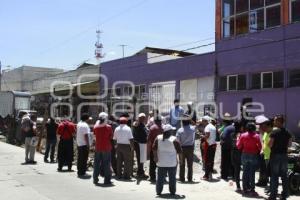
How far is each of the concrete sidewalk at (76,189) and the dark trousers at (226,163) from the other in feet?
1.45

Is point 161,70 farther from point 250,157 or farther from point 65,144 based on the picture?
point 250,157

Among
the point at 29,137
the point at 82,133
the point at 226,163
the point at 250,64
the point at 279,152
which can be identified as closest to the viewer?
the point at 279,152

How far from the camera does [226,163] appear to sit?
48.4 ft

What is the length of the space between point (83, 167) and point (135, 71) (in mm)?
22123

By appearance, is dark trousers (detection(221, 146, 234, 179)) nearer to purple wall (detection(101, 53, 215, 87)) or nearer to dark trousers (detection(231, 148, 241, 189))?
dark trousers (detection(231, 148, 241, 189))

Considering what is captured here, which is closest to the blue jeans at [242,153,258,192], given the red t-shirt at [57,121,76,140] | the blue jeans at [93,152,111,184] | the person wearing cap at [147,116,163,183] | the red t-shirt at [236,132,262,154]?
the red t-shirt at [236,132,262,154]


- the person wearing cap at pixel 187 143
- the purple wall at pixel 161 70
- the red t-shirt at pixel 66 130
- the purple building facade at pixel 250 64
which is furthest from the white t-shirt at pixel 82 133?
the purple wall at pixel 161 70

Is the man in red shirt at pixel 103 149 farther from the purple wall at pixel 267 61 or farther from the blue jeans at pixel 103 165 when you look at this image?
the purple wall at pixel 267 61

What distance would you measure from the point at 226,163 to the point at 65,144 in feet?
17.7

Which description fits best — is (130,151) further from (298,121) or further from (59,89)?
(59,89)

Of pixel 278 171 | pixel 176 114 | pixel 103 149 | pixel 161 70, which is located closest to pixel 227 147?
pixel 103 149

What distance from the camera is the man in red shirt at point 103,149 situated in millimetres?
13891

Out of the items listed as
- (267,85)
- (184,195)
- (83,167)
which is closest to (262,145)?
(184,195)

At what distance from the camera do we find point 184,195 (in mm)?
12117
